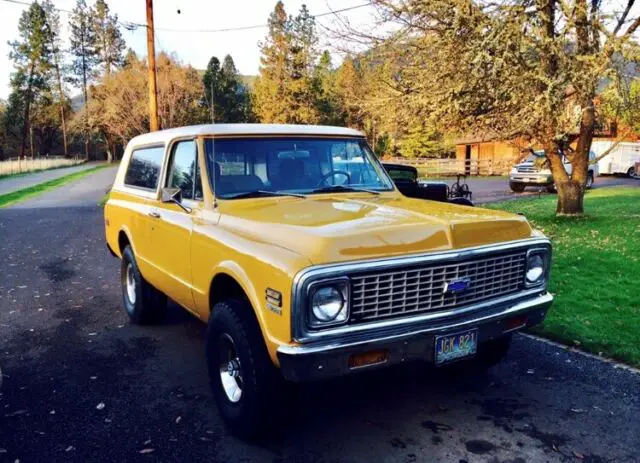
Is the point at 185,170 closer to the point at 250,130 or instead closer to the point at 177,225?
the point at 177,225

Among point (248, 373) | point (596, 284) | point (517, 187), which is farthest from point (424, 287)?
point (517, 187)

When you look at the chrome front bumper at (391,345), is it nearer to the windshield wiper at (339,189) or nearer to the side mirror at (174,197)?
the windshield wiper at (339,189)

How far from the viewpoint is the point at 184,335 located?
17.9 ft

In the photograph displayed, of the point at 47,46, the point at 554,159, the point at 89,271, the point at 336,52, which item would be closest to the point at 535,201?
the point at 554,159

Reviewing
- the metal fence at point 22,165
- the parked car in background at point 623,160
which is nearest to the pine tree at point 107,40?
the metal fence at point 22,165

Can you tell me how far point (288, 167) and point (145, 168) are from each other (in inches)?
74.9

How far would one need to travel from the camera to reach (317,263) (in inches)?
113

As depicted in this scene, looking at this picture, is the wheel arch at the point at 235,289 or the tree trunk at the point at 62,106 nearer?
the wheel arch at the point at 235,289

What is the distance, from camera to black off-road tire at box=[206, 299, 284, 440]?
320 cm

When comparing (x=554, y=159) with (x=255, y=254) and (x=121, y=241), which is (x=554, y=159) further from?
(x=255, y=254)

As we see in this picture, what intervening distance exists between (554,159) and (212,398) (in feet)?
35.0

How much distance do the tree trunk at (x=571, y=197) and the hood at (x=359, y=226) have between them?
9.75 m

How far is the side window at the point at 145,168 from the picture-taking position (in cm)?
516

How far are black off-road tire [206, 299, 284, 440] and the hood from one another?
0.51 meters
